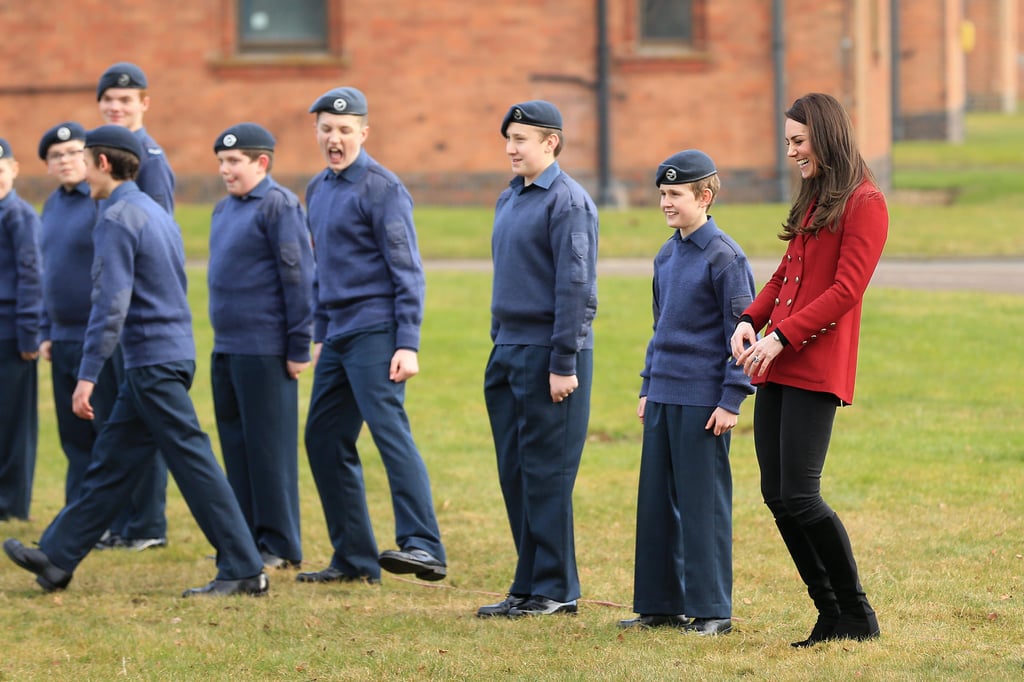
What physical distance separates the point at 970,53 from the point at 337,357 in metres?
59.9

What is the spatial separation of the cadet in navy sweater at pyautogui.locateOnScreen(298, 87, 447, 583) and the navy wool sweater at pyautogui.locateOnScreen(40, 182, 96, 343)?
1.69 metres

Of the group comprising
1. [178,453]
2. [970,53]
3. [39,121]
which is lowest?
[178,453]

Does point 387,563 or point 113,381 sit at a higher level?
point 113,381

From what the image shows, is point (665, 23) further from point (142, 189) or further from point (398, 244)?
point (398, 244)

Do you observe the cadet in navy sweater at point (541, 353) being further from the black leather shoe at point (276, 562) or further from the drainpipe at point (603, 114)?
the drainpipe at point (603, 114)

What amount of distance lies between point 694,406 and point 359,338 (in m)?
1.90

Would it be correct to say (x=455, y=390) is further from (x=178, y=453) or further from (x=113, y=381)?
(x=178, y=453)

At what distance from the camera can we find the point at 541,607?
688 cm

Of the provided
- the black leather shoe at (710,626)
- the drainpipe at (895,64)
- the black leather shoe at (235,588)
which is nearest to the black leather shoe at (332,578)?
the black leather shoe at (235,588)

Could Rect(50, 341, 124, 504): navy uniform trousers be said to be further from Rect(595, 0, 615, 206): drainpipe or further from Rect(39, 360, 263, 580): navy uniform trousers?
Rect(595, 0, 615, 206): drainpipe

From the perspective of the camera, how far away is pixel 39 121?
26078 millimetres

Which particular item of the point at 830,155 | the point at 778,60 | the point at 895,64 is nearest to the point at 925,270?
the point at 778,60

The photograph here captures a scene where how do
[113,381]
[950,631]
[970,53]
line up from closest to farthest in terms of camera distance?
[950,631] → [113,381] → [970,53]

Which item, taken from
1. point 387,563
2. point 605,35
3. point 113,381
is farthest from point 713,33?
point 387,563
